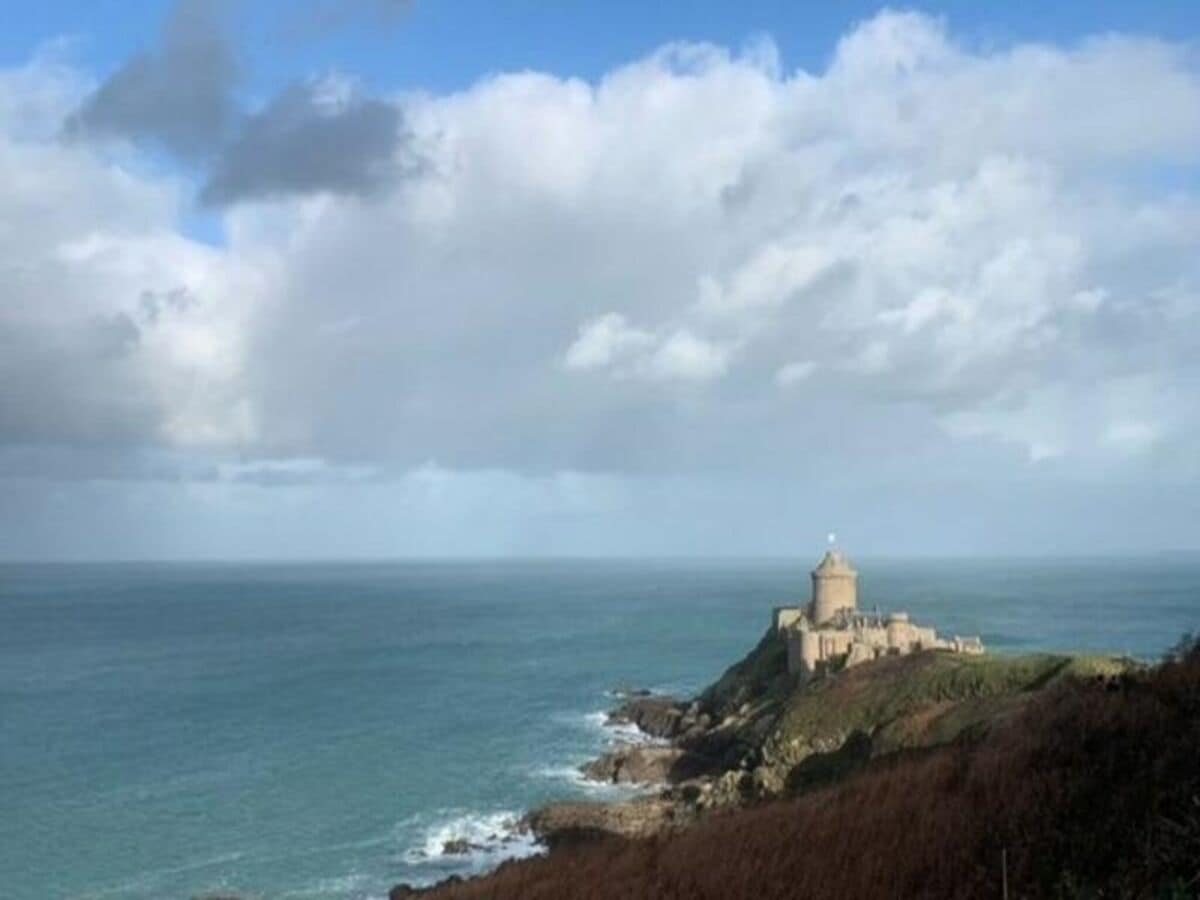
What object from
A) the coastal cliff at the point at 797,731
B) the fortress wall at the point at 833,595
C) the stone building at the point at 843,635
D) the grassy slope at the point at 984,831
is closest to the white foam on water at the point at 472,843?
the coastal cliff at the point at 797,731

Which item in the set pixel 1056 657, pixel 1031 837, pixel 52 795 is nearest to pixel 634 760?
pixel 1056 657

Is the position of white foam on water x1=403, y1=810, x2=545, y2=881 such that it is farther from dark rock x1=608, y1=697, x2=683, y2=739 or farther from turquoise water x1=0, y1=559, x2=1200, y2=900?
dark rock x1=608, y1=697, x2=683, y2=739

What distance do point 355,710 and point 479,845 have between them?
114 ft

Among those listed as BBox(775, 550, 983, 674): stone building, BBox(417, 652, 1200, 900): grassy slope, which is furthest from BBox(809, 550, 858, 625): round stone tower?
BBox(417, 652, 1200, 900): grassy slope

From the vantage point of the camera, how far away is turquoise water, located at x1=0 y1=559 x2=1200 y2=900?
42.5 meters

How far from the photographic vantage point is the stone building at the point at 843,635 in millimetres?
56312

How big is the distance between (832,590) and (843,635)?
9.72m

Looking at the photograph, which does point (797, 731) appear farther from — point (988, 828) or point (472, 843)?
point (988, 828)

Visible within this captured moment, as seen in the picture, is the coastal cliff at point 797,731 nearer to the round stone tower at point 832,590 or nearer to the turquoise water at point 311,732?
the turquoise water at point 311,732

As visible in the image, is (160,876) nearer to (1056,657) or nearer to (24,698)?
(1056,657)

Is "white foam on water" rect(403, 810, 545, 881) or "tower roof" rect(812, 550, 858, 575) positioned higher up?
"tower roof" rect(812, 550, 858, 575)

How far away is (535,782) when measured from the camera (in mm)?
52719

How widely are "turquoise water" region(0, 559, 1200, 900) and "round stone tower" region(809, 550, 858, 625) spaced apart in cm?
1472

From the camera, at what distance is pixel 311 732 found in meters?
67.5
